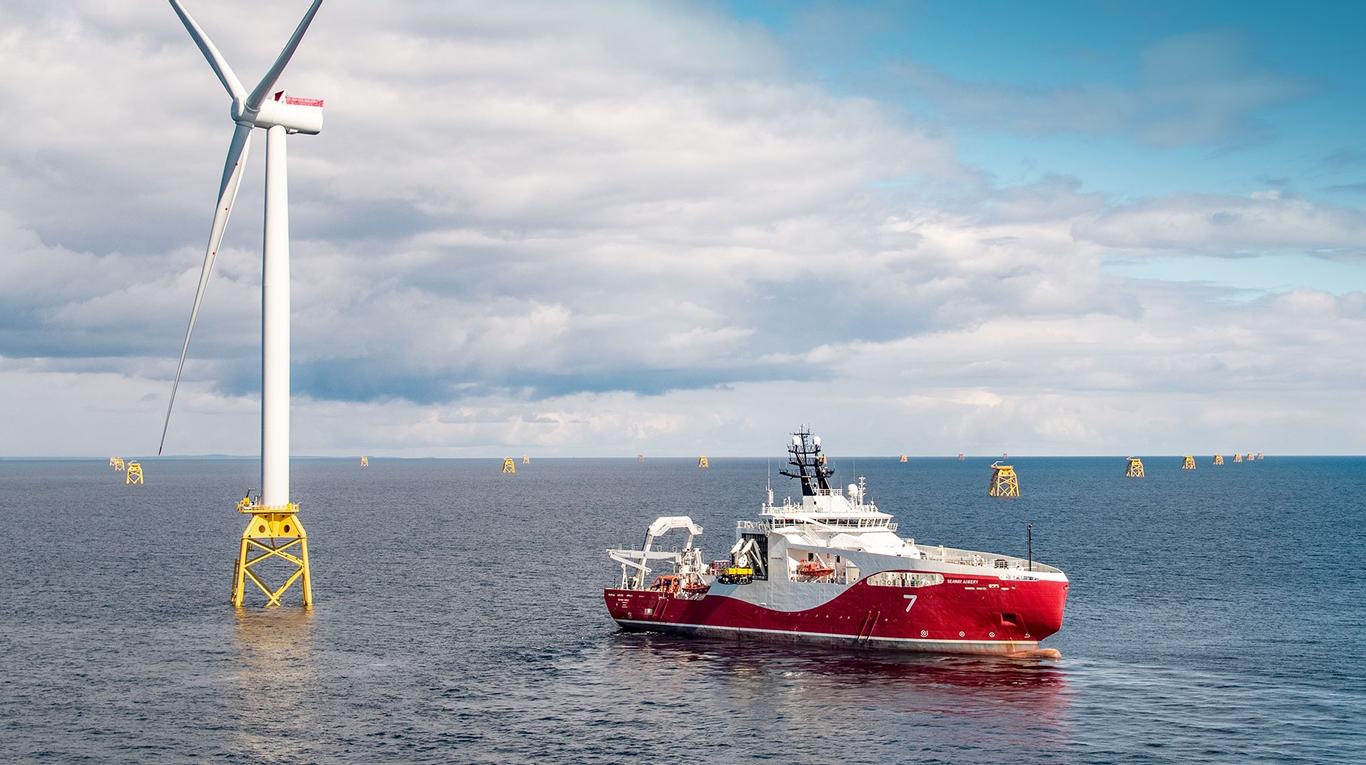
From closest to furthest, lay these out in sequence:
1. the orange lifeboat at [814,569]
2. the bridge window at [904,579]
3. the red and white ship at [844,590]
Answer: the red and white ship at [844,590] → the bridge window at [904,579] → the orange lifeboat at [814,569]

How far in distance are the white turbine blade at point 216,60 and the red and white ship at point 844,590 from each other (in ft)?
139

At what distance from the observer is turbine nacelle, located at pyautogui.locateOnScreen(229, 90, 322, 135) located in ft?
256

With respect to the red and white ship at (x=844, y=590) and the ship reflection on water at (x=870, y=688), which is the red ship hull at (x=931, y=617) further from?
the ship reflection on water at (x=870, y=688)

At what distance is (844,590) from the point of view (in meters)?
67.3

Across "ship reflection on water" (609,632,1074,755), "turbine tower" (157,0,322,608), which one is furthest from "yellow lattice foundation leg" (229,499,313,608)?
"ship reflection on water" (609,632,1074,755)

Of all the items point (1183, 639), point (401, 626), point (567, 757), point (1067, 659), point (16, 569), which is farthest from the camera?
point (16, 569)

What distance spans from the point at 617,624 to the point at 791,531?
48.0 ft

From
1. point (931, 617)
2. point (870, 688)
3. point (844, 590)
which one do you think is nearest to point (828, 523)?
point (844, 590)

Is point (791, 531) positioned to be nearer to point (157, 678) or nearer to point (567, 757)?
point (567, 757)

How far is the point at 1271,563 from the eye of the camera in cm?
10969

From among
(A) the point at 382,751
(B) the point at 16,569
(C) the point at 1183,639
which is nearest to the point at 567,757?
(A) the point at 382,751

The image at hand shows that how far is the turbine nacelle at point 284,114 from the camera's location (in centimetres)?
7794

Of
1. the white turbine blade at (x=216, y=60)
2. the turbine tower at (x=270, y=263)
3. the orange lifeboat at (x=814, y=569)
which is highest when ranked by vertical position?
the white turbine blade at (x=216, y=60)

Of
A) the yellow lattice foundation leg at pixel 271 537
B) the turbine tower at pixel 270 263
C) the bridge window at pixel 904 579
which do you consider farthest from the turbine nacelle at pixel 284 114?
the bridge window at pixel 904 579
